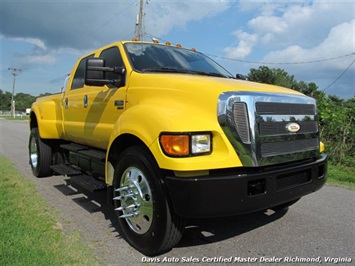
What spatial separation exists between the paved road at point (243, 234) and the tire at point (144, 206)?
0.59 feet

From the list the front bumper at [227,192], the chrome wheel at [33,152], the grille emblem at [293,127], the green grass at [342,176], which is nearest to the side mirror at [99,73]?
the front bumper at [227,192]

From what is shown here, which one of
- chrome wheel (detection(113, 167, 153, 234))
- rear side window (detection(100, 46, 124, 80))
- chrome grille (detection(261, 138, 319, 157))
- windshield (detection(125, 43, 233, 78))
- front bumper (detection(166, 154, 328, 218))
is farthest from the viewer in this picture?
rear side window (detection(100, 46, 124, 80))

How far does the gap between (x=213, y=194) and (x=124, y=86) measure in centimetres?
188

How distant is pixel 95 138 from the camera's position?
15.5 ft

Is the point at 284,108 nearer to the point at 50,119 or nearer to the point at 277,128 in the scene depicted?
the point at 277,128

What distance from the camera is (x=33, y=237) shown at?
3.56 m

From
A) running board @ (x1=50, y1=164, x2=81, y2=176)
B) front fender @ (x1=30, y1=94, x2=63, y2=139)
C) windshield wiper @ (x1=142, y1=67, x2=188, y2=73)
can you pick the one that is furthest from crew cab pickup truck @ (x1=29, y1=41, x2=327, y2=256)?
front fender @ (x1=30, y1=94, x2=63, y2=139)

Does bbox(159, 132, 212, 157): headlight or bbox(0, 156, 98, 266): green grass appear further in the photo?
bbox(0, 156, 98, 266): green grass

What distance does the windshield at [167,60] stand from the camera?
4.18 m

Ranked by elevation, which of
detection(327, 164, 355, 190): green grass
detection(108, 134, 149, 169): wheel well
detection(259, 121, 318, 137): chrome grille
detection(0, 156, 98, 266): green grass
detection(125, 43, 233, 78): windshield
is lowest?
detection(0, 156, 98, 266): green grass

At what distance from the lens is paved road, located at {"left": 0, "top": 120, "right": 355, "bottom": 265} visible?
3.28 m

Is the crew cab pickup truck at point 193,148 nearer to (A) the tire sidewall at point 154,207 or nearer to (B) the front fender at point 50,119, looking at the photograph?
(A) the tire sidewall at point 154,207

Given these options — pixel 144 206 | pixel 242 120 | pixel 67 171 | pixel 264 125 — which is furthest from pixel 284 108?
pixel 67 171

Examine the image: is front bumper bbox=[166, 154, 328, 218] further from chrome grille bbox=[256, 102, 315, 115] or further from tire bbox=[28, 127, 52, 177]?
tire bbox=[28, 127, 52, 177]
